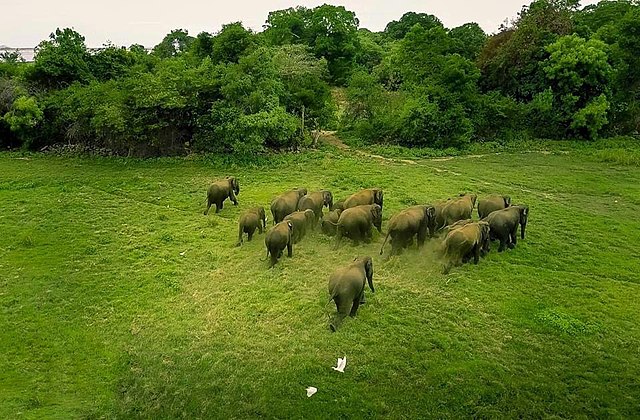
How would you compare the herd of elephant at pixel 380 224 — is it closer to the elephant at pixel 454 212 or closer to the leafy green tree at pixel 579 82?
the elephant at pixel 454 212

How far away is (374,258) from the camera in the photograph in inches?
470

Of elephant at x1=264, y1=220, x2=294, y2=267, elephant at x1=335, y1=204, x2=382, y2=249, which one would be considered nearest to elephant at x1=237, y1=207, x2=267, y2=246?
elephant at x1=264, y1=220, x2=294, y2=267

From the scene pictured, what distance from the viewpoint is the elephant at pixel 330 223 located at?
43.1 feet

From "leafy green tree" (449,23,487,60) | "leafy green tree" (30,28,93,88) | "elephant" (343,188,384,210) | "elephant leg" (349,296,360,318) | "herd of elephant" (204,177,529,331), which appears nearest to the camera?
"elephant leg" (349,296,360,318)

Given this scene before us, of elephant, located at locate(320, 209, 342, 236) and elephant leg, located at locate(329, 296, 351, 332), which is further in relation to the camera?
elephant, located at locate(320, 209, 342, 236)

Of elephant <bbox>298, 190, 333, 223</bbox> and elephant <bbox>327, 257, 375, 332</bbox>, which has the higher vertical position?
elephant <bbox>298, 190, 333, 223</bbox>

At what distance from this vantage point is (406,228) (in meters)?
11.9

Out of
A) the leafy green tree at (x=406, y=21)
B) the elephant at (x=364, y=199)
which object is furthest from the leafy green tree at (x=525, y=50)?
the leafy green tree at (x=406, y=21)

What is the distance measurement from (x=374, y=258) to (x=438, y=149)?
13845 millimetres

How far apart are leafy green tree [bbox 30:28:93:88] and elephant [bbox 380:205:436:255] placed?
18.1m

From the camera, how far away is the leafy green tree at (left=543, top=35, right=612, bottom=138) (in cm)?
2511

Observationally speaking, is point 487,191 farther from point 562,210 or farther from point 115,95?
point 115,95

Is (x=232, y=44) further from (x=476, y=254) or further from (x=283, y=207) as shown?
(x=476, y=254)

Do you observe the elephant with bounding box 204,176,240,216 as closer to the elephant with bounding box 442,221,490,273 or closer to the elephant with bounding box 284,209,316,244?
the elephant with bounding box 284,209,316,244
